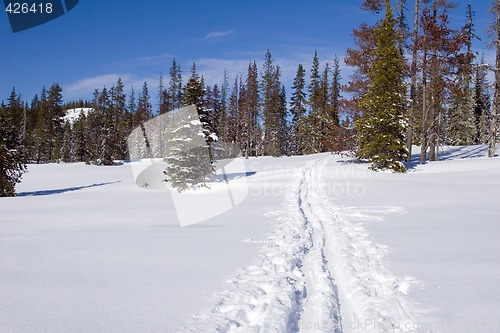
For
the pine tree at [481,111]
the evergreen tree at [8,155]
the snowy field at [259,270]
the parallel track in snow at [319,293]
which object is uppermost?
the pine tree at [481,111]

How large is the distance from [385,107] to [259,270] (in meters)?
17.4

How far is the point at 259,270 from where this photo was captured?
5430 mm

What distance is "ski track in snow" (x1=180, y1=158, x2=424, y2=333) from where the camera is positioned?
3.73 m

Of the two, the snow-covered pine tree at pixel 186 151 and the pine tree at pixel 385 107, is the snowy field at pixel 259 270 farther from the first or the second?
the pine tree at pixel 385 107

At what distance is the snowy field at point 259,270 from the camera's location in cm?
371

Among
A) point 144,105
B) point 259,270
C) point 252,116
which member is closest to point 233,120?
point 252,116

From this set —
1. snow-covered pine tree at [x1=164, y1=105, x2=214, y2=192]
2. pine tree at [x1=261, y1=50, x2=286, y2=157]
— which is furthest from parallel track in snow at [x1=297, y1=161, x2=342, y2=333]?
pine tree at [x1=261, y1=50, x2=286, y2=157]

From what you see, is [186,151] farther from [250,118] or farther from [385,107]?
[250,118]

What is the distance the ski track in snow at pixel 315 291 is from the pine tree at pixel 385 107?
43.9ft

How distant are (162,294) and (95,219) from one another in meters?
6.76

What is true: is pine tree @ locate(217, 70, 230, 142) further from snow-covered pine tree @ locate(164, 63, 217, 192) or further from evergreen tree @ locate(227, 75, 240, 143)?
snow-covered pine tree @ locate(164, 63, 217, 192)

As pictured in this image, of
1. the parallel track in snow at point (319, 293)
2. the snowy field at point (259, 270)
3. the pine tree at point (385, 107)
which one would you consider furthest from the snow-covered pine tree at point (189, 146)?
the parallel track in snow at point (319, 293)

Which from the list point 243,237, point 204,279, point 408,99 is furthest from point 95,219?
point 408,99

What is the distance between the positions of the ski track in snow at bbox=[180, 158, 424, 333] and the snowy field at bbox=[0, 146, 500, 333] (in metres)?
0.02
